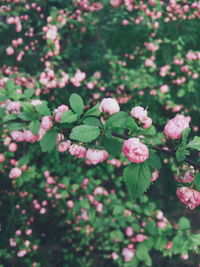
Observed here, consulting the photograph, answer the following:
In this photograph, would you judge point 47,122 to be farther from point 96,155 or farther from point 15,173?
point 15,173

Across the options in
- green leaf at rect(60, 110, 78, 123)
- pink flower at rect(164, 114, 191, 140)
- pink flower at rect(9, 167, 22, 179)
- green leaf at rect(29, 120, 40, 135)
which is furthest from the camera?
pink flower at rect(9, 167, 22, 179)

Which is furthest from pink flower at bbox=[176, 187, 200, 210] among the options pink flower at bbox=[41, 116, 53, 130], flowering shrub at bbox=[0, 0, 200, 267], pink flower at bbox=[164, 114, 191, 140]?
pink flower at bbox=[41, 116, 53, 130]

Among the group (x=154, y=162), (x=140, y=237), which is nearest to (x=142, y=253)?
(x=140, y=237)

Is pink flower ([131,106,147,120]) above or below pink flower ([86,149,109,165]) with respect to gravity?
above

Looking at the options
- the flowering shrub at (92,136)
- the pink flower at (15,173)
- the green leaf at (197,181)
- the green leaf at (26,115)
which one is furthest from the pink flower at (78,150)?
the pink flower at (15,173)

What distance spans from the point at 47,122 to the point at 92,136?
15.5 inches

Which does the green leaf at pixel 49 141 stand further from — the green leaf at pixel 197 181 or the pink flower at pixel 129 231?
the pink flower at pixel 129 231

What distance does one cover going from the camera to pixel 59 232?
3.21 meters

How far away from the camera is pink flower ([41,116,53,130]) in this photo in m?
1.45

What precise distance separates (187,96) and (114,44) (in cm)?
156

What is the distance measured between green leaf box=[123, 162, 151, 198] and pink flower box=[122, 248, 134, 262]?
1.84 meters

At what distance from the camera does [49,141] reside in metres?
1.44

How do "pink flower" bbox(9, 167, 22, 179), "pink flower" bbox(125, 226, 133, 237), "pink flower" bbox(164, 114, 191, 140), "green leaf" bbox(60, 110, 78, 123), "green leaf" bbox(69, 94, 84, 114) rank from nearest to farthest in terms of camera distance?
1. "pink flower" bbox(164, 114, 191, 140)
2. "green leaf" bbox(60, 110, 78, 123)
3. "green leaf" bbox(69, 94, 84, 114)
4. "pink flower" bbox(9, 167, 22, 179)
5. "pink flower" bbox(125, 226, 133, 237)

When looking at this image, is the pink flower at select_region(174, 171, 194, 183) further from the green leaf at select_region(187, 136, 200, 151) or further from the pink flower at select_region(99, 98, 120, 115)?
the pink flower at select_region(99, 98, 120, 115)
